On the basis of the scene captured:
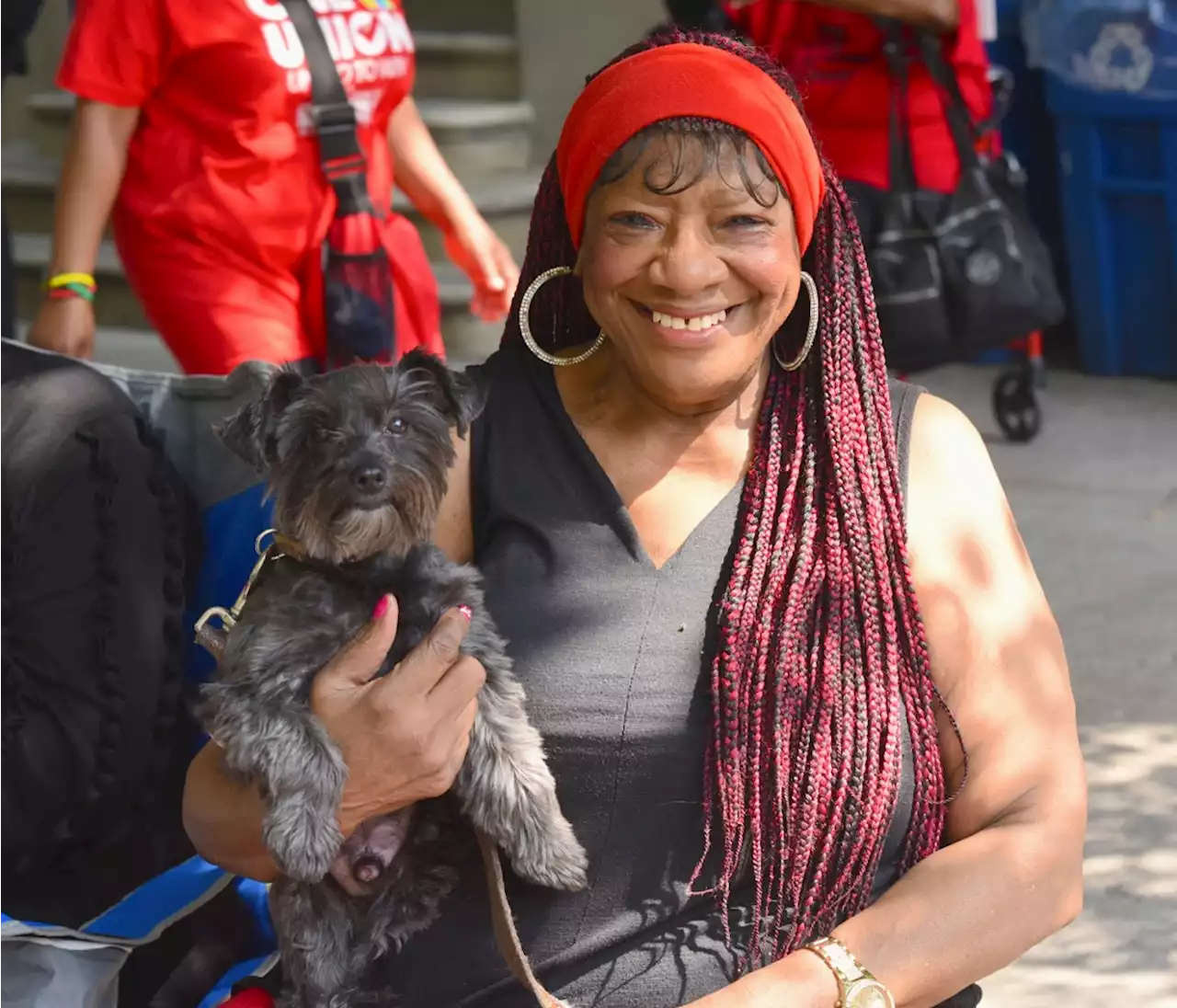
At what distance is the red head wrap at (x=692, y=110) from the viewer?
240 centimetres

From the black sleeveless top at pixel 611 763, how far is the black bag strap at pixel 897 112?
264 cm

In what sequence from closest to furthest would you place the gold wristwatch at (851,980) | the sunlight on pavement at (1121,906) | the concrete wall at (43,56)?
1. the gold wristwatch at (851,980)
2. the sunlight on pavement at (1121,906)
3. the concrete wall at (43,56)

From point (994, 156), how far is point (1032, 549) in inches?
64.7

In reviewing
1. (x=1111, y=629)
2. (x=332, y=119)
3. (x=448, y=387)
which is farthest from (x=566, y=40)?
(x=448, y=387)

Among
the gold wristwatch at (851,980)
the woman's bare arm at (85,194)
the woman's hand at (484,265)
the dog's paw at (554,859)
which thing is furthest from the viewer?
the woman's hand at (484,265)

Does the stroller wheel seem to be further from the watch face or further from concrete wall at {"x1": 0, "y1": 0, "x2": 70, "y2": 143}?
the watch face

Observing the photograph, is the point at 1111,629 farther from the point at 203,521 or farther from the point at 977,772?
the point at 203,521

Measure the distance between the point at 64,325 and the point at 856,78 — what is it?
2.23 m

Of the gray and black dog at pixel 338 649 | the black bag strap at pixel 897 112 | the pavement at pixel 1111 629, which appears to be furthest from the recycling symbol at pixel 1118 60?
the gray and black dog at pixel 338 649

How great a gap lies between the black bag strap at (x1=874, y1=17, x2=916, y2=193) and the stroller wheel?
2.87m

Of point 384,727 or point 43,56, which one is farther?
point 43,56

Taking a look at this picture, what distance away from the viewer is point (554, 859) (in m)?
2.39

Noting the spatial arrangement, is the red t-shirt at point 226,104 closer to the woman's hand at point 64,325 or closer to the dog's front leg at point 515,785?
the woman's hand at point 64,325

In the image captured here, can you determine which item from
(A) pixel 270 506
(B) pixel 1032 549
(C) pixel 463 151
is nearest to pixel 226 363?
(A) pixel 270 506
